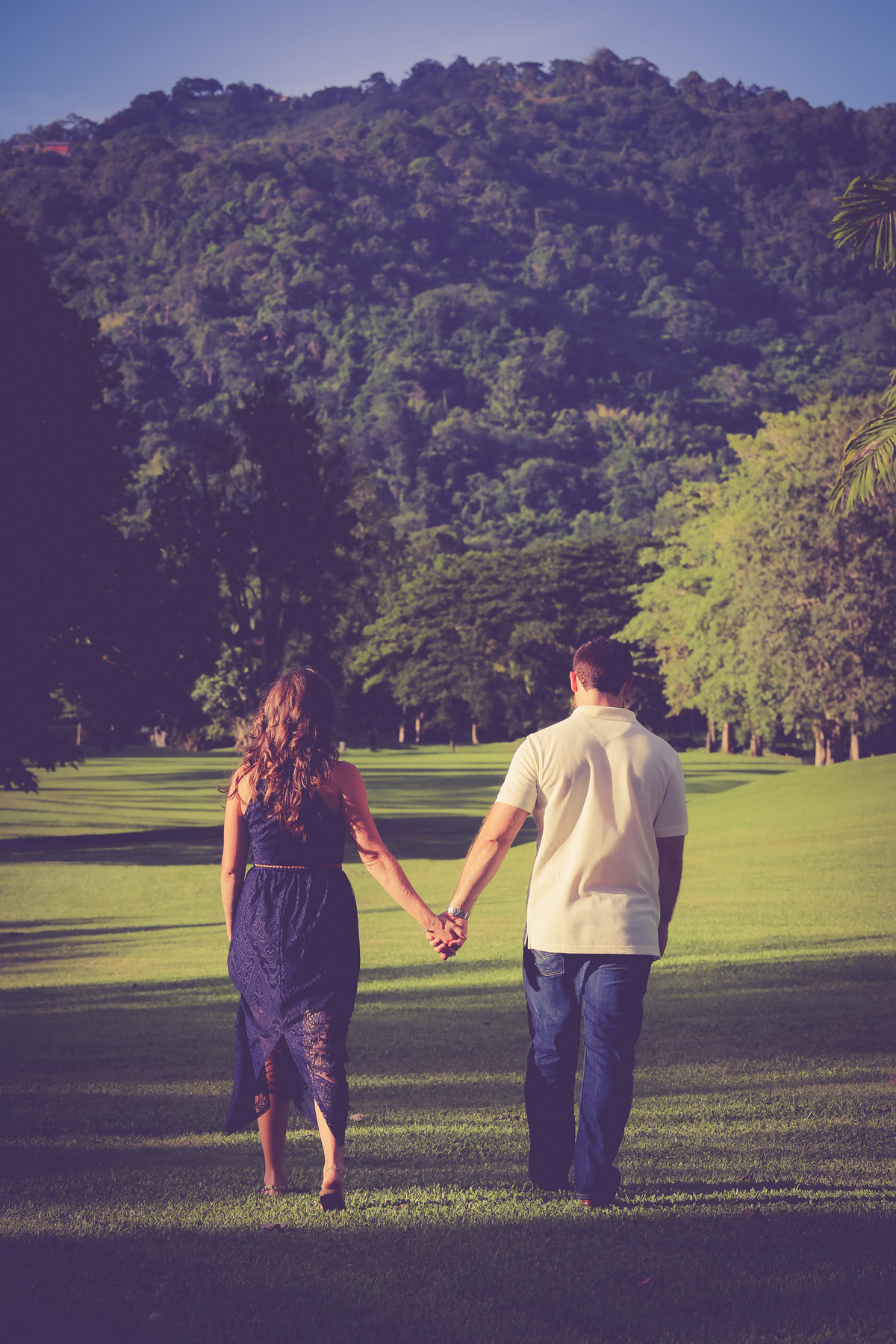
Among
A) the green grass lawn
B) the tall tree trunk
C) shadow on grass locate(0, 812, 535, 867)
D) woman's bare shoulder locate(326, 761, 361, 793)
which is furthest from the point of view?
the tall tree trunk

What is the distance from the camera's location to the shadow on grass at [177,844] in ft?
92.7

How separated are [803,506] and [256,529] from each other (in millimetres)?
18907

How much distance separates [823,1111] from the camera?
6465mm

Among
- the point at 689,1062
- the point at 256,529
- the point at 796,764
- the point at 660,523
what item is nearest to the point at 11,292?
the point at 256,529

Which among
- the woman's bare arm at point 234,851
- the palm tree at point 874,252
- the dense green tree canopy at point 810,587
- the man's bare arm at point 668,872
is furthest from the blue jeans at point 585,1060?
the dense green tree canopy at point 810,587

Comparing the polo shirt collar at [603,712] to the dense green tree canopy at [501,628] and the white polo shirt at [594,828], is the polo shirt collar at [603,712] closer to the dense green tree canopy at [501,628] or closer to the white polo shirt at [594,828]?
the white polo shirt at [594,828]

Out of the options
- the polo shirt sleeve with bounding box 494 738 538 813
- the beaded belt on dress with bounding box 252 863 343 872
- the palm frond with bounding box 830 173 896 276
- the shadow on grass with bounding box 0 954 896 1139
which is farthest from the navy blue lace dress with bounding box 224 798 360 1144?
the palm frond with bounding box 830 173 896 276

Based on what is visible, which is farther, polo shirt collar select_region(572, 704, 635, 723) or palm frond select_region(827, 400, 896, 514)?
palm frond select_region(827, 400, 896, 514)

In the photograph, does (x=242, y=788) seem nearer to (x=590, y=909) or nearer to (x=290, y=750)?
(x=290, y=750)

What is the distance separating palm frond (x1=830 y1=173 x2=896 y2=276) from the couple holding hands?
1114 cm

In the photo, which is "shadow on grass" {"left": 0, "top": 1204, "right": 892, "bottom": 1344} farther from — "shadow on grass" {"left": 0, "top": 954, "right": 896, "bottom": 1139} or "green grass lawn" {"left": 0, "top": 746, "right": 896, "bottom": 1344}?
"shadow on grass" {"left": 0, "top": 954, "right": 896, "bottom": 1139}

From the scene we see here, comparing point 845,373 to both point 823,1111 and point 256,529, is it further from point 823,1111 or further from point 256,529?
point 823,1111

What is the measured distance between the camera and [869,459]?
15.3 m

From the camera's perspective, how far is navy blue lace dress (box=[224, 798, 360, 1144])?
190 inches
